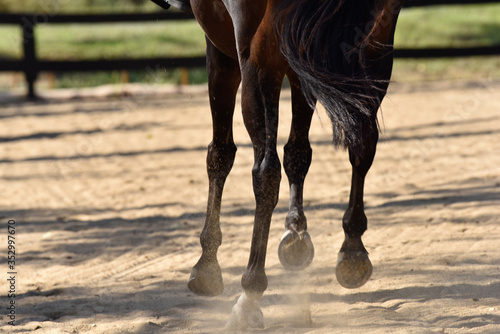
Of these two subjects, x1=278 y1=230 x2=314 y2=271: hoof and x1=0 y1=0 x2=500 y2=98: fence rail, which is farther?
x1=0 y1=0 x2=500 y2=98: fence rail

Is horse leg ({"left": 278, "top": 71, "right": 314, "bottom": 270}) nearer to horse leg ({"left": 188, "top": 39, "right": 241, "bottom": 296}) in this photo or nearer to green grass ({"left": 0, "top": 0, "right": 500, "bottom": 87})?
horse leg ({"left": 188, "top": 39, "right": 241, "bottom": 296})

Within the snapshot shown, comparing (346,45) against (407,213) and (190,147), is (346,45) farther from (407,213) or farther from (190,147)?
(190,147)

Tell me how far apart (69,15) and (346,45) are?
8665mm

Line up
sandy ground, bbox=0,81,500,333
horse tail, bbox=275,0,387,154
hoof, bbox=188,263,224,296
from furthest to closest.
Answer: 1. hoof, bbox=188,263,224,296
2. sandy ground, bbox=0,81,500,333
3. horse tail, bbox=275,0,387,154

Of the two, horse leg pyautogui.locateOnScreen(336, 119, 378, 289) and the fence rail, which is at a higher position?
the fence rail

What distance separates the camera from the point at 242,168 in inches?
241

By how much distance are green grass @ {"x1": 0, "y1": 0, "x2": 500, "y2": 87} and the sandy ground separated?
163 inches

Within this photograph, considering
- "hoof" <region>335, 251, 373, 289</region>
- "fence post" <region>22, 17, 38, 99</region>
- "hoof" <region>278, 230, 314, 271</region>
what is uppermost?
"fence post" <region>22, 17, 38, 99</region>

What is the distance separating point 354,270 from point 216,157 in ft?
3.28

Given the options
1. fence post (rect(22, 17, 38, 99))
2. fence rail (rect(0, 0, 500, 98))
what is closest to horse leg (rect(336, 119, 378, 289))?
fence rail (rect(0, 0, 500, 98))

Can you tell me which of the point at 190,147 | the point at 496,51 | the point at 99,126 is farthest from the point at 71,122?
the point at 496,51

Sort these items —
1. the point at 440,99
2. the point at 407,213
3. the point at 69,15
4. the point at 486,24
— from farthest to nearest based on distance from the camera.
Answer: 1. the point at 486,24
2. the point at 69,15
3. the point at 440,99
4. the point at 407,213

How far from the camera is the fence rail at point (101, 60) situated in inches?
410

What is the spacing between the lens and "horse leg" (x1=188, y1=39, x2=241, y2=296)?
11.1ft
